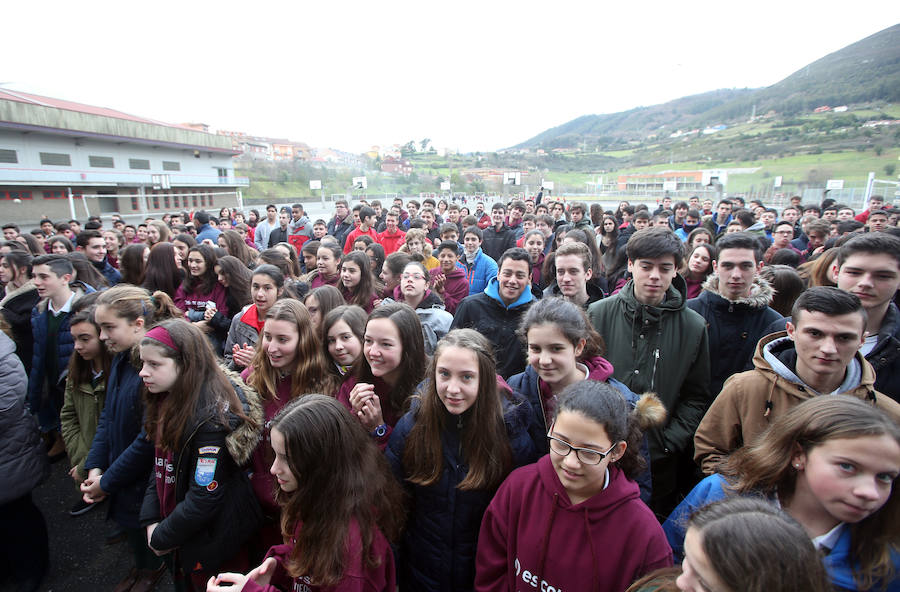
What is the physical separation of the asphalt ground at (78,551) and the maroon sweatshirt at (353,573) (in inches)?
74.1

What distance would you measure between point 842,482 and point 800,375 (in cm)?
76

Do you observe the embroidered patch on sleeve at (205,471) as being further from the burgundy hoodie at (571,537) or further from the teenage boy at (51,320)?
the teenage boy at (51,320)

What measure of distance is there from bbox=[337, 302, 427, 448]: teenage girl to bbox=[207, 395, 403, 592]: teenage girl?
0.58 m

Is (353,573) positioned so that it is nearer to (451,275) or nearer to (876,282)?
(876,282)

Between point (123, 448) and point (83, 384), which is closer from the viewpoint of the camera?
point (123, 448)

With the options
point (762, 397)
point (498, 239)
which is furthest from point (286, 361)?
point (498, 239)

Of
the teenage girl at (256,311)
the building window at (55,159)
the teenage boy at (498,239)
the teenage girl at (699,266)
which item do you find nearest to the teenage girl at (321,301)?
the teenage girl at (256,311)

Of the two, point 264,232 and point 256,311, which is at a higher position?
point 264,232

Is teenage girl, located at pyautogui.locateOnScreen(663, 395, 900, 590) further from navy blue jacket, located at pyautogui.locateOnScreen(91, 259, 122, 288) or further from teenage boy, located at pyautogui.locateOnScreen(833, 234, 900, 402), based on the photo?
navy blue jacket, located at pyautogui.locateOnScreen(91, 259, 122, 288)

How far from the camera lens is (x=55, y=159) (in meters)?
24.4

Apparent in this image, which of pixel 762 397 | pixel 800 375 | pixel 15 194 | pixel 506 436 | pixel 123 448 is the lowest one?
pixel 123 448

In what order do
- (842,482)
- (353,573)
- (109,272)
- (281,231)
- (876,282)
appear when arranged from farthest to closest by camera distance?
(281,231), (109,272), (876,282), (353,573), (842,482)

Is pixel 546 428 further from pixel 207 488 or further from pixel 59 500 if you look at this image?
pixel 59 500

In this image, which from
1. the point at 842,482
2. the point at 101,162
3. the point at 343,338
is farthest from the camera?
the point at 101,162
